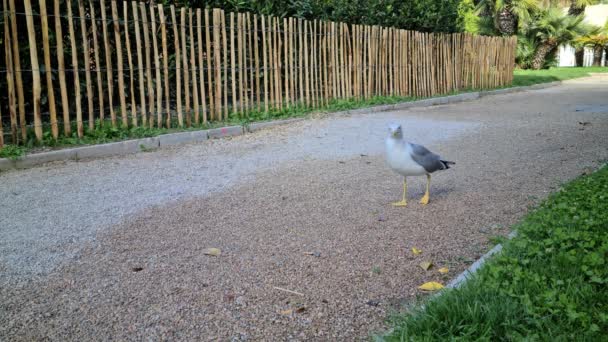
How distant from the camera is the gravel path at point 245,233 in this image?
2.75 metres

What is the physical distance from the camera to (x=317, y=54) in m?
10.7

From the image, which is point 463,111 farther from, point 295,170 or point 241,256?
point 241,256

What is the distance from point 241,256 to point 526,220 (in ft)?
6.68

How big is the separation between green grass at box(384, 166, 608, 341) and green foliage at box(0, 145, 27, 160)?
5.22m

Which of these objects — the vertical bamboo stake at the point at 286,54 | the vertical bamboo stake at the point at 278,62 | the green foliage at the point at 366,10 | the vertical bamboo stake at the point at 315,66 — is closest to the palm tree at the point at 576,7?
the green foliage at the point at 366,10

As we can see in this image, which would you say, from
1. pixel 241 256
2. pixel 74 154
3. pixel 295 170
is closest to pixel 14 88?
pixel 74 154

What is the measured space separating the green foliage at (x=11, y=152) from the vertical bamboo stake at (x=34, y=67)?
0.44m

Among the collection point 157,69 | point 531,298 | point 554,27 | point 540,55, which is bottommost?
point 531,298

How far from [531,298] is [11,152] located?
5827mm

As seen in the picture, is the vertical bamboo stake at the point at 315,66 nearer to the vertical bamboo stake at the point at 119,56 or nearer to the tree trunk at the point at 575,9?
the vertical bamboo stake at the point at 119,56

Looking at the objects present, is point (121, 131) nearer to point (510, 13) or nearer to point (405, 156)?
point (405, 156)

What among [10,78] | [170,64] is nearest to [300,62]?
[170,64]

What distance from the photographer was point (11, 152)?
6121 millimetres

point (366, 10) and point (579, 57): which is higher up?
point (366, 10)
